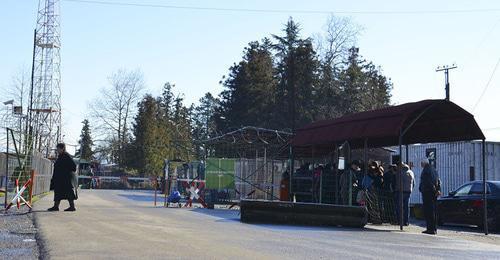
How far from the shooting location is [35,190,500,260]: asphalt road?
29.7 feet

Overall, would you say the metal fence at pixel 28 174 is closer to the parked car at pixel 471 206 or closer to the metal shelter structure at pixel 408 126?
the metal shelter structure at pixel 408 126

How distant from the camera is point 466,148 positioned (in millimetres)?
26422

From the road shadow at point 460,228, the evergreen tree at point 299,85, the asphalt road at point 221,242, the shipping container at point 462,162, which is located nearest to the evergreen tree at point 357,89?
the evergreen tree at point 299,85

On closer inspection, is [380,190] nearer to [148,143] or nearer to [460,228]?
[460,228]

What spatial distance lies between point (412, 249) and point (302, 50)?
52.0 m

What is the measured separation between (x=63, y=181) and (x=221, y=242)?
24.7ft

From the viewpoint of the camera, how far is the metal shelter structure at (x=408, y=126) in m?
15.9

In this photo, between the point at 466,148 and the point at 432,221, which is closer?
the point at 432,221

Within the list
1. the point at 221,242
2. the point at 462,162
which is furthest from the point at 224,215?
the point at 462,162

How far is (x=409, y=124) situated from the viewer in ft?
55.2

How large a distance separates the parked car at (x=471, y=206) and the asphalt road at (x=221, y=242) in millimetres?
4643

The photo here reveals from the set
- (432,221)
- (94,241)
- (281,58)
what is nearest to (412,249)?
(432,221)

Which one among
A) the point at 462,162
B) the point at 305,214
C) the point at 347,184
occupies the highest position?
the point at 462,162

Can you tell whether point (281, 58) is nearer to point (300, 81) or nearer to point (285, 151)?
point (300, 81)
